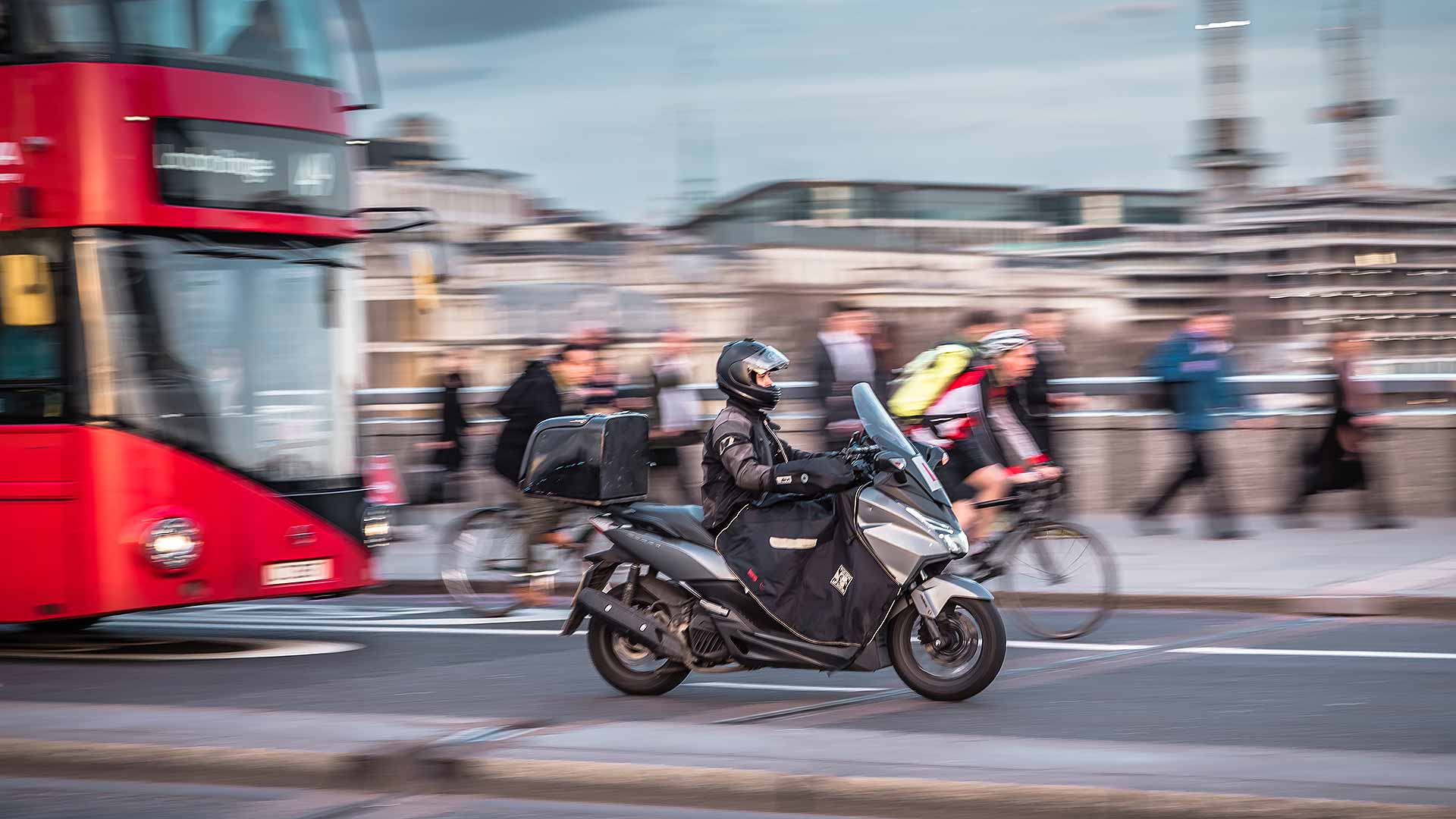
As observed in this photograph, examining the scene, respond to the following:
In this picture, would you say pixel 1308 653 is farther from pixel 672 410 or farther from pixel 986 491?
pixel 672 410

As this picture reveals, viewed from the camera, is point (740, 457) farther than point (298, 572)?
No

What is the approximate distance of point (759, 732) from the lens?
21.5 ft

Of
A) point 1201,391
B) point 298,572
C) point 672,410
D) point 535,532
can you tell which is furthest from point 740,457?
point 1201,391

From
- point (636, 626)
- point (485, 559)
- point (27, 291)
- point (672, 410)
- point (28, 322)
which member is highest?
point (27, 291)

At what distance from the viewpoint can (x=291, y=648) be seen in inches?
396

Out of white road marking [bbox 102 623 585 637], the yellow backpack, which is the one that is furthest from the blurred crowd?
white road marking [bbox 102 623 585 637]

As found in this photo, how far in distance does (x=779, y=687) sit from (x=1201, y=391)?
661 centimetres

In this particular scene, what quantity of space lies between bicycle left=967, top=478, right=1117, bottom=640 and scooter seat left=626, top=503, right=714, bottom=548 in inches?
85.3

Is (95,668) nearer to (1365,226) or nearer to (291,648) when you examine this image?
(291,648)

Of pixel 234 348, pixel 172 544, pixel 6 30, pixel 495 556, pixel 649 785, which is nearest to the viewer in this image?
pixel 649 785

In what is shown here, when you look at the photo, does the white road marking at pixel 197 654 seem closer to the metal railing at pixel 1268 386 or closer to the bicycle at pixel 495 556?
the bicycle at pixel 495 556

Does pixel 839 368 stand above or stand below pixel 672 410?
above

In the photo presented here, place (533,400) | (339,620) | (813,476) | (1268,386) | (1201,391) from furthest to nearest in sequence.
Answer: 1. (1268,386)
2. (1201,391)
3. (533,400)
4. (339,620)
5. (813,476)

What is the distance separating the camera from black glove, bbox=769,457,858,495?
7.27m
